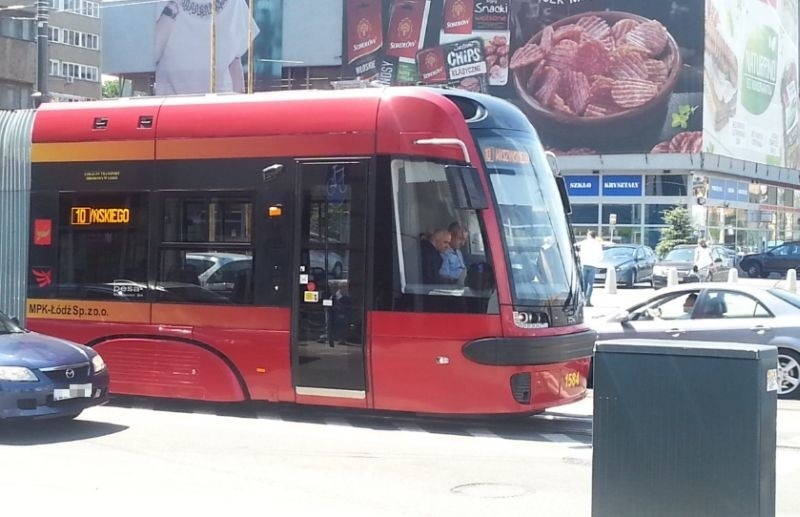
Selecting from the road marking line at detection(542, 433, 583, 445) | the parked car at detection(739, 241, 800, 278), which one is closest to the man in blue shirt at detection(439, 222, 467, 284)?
the road marking line at detection(542, 433, 583, 445)

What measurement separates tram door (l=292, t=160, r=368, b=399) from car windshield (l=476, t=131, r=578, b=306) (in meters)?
1.29

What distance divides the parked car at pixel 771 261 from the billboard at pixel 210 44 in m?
32.8

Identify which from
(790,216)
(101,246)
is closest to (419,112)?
(101,246)

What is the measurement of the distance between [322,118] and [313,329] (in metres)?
2.09

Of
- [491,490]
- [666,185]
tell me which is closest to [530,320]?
[491,490]

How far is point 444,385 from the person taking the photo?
987cm

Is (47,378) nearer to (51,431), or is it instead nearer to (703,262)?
(51,431)

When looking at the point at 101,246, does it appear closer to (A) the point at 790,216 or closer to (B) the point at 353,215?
(B) the point at 353,215

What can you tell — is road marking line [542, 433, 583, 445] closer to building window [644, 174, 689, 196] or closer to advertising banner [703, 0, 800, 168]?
advertising banner [703, 0, 800, 168]

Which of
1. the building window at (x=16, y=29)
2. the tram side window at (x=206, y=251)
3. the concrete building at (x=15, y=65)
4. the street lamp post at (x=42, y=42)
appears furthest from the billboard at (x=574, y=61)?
the tram side window at (x=206, y=251)

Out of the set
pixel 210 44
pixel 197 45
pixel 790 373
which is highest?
pixel 197 45

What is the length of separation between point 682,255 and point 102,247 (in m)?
28.1

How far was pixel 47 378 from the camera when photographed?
9562 mm

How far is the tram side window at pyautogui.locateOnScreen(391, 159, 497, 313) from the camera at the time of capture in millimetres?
9789
